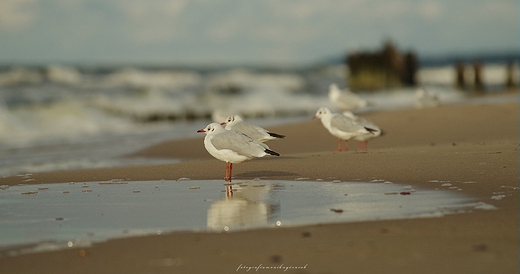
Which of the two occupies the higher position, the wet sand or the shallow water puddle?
the shallow water puddle

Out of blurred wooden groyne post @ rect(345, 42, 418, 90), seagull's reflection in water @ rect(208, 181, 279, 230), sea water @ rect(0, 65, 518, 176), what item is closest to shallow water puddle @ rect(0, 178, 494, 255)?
seagull's reflection in water @ rect(208, 181, 279, 230)

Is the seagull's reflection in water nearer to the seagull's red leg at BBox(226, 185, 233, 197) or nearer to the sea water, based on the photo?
the seagull's red leg at BBox(226, 185, 233, 197)

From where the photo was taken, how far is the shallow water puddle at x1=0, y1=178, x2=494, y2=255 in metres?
5.77

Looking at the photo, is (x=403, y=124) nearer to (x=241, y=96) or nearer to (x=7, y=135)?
(x=7, y=135)

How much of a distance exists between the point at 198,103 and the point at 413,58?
14789 millimetres

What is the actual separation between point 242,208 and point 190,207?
48 centimetres

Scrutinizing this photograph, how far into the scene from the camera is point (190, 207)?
22.3ft

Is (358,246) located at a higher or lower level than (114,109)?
lower

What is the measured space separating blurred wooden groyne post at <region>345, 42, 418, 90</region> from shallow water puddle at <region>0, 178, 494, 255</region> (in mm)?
29348

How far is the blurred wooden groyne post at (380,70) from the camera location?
37.2 m

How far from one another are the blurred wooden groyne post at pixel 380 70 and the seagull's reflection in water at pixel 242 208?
96.5 ft

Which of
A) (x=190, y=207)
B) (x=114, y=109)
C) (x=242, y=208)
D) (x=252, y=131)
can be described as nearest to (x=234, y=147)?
(x=252, y=131)

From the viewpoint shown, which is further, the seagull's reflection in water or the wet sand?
the seagull's reflection in water

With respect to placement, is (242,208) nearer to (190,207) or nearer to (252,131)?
(190,207)
